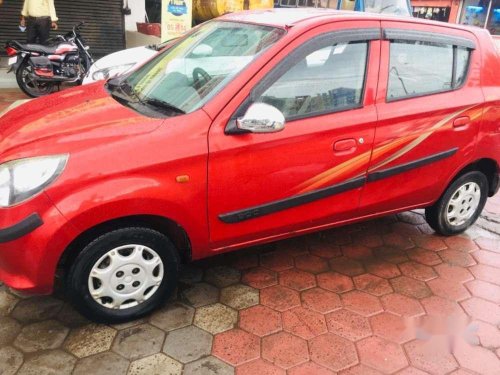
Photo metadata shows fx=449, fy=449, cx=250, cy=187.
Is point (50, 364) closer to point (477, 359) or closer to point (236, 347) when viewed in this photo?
point (236, 347)

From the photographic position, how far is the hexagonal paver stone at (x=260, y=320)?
2.56 metres

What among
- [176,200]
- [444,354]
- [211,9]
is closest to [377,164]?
[444,354]

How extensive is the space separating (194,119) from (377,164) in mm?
1273

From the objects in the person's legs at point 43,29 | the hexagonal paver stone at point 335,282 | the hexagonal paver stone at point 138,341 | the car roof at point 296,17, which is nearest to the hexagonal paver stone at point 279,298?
the hexagonal paver stone at point 335,282

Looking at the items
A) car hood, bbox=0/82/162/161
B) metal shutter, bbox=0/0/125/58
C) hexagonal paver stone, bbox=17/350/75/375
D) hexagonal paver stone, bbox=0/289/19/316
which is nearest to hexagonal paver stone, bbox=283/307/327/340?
hexagonal paver stone, bbox=17/350/75/375

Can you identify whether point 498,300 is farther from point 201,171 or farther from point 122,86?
point 122,86

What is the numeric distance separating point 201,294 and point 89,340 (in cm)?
72

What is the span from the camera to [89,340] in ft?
7.91

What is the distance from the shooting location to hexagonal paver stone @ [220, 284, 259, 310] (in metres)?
2.77

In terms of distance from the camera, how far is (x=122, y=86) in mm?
3023

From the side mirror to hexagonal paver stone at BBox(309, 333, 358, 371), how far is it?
1196 millimetres

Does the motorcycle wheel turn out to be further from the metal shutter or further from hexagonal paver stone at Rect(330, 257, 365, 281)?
hexagonal paver stone at Rect(330, 257, 365, 281)

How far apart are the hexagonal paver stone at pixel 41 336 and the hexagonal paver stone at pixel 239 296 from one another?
934 mm

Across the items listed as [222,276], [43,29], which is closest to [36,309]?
[222,276]
